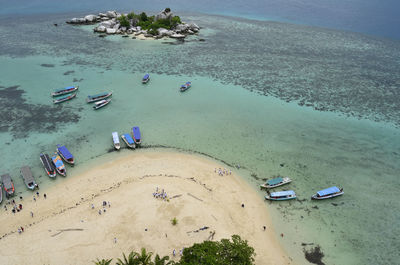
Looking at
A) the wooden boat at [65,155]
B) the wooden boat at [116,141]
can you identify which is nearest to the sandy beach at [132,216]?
the wooden boat at [65,155]

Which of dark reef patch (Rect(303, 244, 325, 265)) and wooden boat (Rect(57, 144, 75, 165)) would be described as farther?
wooden boat (Rect(57, 144, 75, 165))

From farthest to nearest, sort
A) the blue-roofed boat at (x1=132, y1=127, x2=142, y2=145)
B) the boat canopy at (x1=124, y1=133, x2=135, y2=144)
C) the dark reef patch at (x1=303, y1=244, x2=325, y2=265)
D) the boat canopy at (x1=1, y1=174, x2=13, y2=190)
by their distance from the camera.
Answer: the blue-roofed boat at (x1=132, y1=127, x2=142, y2=145), the boat canopy at (x1=124, y1=133, x2=135, y2=144), the boat canopy at (x1=1, y1=174, x2=13, y2=190), the dark reef patch at (x1=303, y1=244, x2=325, y2=265)

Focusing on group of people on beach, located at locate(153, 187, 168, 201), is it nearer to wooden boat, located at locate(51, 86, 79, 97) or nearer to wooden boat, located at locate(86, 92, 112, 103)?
wooden boat, located at locate(86, 92, 112, 103)

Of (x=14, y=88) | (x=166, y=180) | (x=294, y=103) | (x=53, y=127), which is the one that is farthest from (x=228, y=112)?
(x=14, y=88)

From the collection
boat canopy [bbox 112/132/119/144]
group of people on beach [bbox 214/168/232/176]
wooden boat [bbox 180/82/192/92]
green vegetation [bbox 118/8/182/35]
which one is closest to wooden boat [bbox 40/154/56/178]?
boat canopy [bbox 112/132/119/144]

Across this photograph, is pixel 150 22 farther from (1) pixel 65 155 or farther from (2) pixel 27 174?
(2) pixel 27 174

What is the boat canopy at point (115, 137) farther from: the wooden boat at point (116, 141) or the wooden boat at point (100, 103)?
the wooden boat at point (100, 103)

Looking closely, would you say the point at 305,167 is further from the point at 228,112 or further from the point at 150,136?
the point at 150,136
